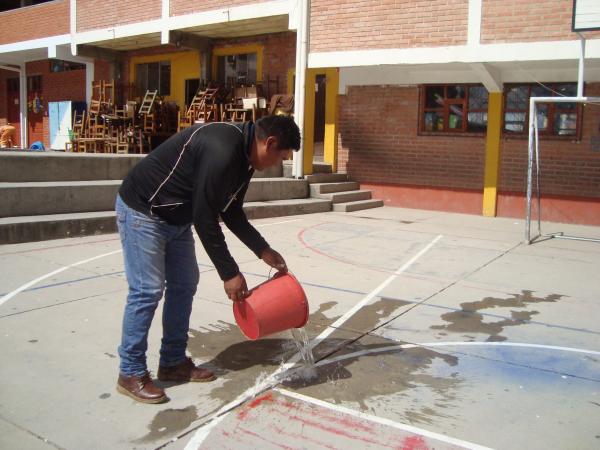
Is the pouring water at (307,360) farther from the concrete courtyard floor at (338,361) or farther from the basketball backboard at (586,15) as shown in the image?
the basketball backboard at (586,15)

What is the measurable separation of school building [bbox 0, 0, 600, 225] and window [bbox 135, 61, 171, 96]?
102 centimetres

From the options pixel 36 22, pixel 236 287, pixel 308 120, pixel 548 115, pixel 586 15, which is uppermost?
pixel 36 22

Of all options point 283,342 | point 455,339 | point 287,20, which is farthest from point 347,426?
point 287,20

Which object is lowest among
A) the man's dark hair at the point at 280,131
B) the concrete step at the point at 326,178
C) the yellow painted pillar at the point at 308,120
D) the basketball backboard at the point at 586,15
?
the concrete step at the point at 326,178

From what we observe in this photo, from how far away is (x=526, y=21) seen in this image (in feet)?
35.9

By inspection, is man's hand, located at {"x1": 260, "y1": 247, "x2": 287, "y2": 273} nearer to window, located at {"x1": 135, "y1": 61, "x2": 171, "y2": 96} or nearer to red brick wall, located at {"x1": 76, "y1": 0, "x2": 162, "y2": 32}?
red brick wall, located at {"x1": 76, "y1": 0, "x2": 162, "y2": 32}

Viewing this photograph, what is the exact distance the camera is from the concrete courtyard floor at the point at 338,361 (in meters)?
3.12

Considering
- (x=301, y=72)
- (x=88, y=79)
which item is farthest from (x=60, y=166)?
(x=88, y=79)

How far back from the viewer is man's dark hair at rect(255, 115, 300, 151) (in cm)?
322

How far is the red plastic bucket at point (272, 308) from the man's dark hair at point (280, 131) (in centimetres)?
87

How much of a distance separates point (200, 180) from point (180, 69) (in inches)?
661

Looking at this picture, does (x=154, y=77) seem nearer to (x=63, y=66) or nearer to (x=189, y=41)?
(x=189, y=41)

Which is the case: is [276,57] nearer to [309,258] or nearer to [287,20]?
[287,20]

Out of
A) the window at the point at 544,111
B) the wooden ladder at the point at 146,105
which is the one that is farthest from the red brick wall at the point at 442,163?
the wooden ladder at the point at 146,105
